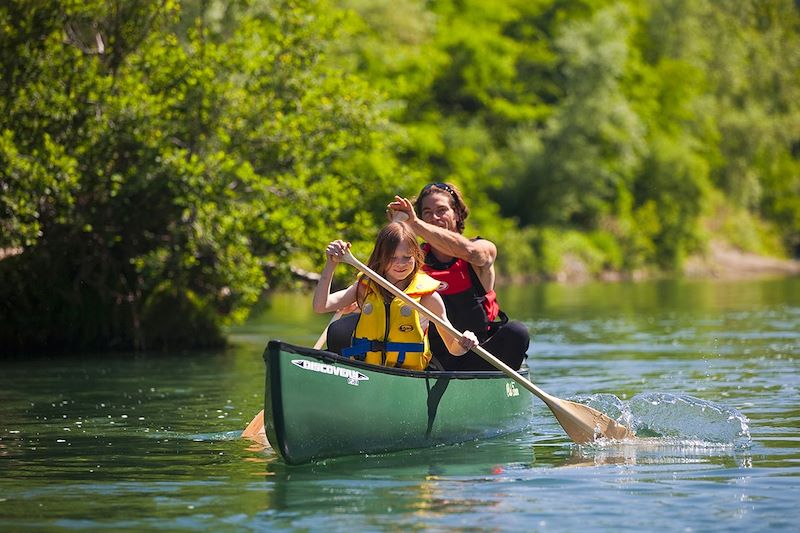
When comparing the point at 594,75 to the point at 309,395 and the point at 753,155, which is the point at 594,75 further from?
the point at 309,395

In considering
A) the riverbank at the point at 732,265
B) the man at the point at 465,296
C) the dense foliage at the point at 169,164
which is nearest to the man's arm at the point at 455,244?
the man at the point at 465,296

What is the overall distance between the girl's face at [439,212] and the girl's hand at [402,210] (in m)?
0.34

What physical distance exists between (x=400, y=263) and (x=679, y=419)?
245cm

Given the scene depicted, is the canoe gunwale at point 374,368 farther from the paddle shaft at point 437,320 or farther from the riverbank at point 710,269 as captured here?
the riverbank at point 710,269

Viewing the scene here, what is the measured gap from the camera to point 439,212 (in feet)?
32.6

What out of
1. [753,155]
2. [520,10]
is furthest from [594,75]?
[753,155]

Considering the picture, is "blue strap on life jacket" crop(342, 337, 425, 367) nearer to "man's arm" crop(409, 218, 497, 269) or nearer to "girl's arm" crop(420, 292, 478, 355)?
"girl's arm" crop(420, 292, 478, 355)

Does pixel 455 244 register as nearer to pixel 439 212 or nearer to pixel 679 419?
pixel 439 212

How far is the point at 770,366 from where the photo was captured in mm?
15164

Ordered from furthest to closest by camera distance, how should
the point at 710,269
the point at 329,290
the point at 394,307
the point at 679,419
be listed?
the point at 710,269 → the point at 679,419 → the point at 394,307 → the point at 329,290

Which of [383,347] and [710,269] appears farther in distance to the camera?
[710,269]

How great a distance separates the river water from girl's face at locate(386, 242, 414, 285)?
3.53 feet

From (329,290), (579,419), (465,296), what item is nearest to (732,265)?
(465,296)

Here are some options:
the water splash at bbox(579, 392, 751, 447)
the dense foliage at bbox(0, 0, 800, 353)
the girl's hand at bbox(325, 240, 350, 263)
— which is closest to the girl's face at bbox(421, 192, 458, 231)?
the girl's hand at bbox(325, 240, 350, 263)
